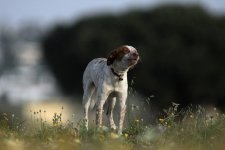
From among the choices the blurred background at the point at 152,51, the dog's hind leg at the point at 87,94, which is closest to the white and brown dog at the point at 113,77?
the dog's hind leg at the point at 87,94

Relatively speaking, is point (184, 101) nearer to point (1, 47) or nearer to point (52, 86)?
point (52, 86)

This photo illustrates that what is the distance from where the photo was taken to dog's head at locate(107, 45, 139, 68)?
15445 mm

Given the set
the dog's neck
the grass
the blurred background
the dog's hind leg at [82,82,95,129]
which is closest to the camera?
the grass

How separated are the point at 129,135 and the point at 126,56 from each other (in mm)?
1489

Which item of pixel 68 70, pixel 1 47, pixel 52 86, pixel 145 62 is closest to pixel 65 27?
pixel 52 86

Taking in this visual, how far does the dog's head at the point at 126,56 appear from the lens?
15445 mm

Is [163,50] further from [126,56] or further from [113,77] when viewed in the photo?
[126,56]

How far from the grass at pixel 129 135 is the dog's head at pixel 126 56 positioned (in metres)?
1.04

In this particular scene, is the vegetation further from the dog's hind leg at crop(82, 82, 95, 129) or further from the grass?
the grass

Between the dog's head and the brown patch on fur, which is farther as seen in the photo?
the brown patch on fur

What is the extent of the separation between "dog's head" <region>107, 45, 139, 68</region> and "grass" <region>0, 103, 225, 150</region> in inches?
41.1

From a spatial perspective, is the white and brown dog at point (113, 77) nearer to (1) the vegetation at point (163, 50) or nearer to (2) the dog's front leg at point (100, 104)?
(2) the dog's front leg at point (100, 104)

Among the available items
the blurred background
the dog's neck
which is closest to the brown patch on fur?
the dog's neck

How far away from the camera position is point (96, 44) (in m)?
77.6
